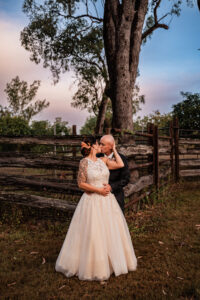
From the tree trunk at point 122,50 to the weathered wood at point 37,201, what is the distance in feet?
10.0

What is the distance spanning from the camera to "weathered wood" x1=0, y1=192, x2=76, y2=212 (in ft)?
18.0

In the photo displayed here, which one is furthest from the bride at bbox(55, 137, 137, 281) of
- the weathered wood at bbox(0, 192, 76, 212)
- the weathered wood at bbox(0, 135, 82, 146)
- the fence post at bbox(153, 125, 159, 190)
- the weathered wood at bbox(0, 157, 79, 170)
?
the fence post at bbox(153, 125, 159, 190)

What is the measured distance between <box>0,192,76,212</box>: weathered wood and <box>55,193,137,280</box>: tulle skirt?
203 centimetres

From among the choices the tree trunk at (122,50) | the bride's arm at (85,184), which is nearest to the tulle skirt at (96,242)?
the bride's arm at (85,184)

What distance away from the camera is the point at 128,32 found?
7.46 metres

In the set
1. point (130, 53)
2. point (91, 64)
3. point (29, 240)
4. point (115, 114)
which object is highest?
point (91, 64)

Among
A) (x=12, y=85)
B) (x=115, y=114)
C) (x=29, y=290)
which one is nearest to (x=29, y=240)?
(x=29, y=290)

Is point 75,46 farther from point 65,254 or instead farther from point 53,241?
point 65,254

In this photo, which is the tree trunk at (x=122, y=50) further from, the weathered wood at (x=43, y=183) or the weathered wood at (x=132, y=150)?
the weathered wood at (x=43, y=183)

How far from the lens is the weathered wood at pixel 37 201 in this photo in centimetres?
547

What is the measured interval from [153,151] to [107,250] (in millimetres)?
4861

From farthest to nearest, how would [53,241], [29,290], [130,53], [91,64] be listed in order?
[91,64], [130,53], [53,241], [29,290]

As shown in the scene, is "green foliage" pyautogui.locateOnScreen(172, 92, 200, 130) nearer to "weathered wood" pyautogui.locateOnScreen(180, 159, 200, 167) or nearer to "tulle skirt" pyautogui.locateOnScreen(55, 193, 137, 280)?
"weathered wood" pyautogui.locateOnScreen(180, 159, 200, 167)

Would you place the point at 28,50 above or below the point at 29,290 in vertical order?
above
